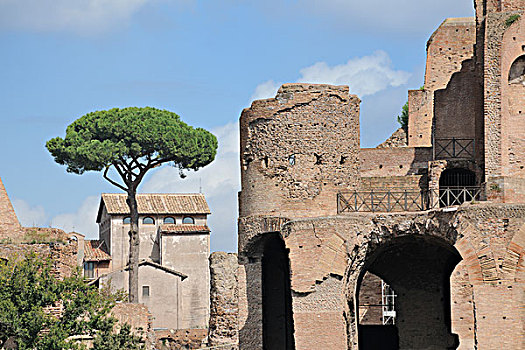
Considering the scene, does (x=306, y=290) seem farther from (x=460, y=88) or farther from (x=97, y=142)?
(x=97, y=142)

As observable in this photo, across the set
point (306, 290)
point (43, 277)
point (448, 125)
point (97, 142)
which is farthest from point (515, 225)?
A: point (97, 142)

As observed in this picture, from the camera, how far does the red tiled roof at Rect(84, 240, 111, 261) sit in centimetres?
4425

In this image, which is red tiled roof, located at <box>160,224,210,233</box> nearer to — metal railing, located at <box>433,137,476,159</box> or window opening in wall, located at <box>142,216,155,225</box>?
window opening in wall, located at <box>142,216,155,225</box>

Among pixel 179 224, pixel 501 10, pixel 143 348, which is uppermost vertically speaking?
pixel 501 10

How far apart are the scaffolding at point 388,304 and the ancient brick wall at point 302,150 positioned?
8.65 meters

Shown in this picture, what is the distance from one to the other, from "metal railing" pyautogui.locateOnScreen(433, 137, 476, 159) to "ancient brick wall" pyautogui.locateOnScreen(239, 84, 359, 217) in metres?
4.05

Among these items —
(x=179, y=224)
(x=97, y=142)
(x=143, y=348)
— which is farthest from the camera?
(x=179, y=224)

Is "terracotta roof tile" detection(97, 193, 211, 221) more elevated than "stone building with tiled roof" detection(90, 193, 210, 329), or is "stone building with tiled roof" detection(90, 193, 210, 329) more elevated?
"terracotta roof tile" detection(97, 193, 211, 221)

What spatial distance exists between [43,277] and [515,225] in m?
9.72

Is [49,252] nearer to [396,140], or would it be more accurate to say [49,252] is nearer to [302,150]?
[302,150]

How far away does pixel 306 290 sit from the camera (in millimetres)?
21047

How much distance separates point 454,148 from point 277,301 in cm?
636

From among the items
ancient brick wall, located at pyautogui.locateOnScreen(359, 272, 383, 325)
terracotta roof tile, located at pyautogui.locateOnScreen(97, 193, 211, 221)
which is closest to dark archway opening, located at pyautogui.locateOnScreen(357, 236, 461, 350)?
ancient brick wall, located at pyautogui.locateOnScreen(359, 272, 383, 325)

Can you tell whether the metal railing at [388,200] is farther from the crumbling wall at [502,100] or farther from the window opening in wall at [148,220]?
the window opening in wall at [148,220]
